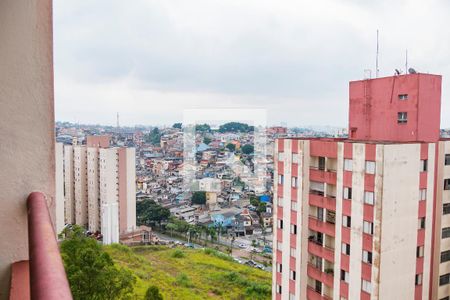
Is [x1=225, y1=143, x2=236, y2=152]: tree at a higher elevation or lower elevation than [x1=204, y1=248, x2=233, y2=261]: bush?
higher

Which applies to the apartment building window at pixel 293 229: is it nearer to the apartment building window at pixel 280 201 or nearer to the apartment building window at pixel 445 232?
the apartment building window at pixel 280 201

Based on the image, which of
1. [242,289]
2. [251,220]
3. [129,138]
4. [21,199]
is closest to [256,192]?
[251,220]

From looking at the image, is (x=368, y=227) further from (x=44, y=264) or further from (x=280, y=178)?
(x=44, y=264)

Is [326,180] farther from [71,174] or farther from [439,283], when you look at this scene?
[71,174]

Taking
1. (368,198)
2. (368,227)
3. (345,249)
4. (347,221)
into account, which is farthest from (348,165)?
(345,249)

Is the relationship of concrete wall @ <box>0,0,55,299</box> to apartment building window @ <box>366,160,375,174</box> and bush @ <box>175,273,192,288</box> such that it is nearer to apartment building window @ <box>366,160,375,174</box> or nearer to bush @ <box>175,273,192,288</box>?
apartment building window @ <box>366,160,375,174</box>

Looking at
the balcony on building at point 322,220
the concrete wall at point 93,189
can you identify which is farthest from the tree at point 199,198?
the balcony on building at point 322,220

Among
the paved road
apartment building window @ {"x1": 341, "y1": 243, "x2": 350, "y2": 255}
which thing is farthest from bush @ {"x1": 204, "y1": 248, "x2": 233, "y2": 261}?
apartment building window @ {"x1": 341, "y1": 243, "x2": 350, "y2": 255}
